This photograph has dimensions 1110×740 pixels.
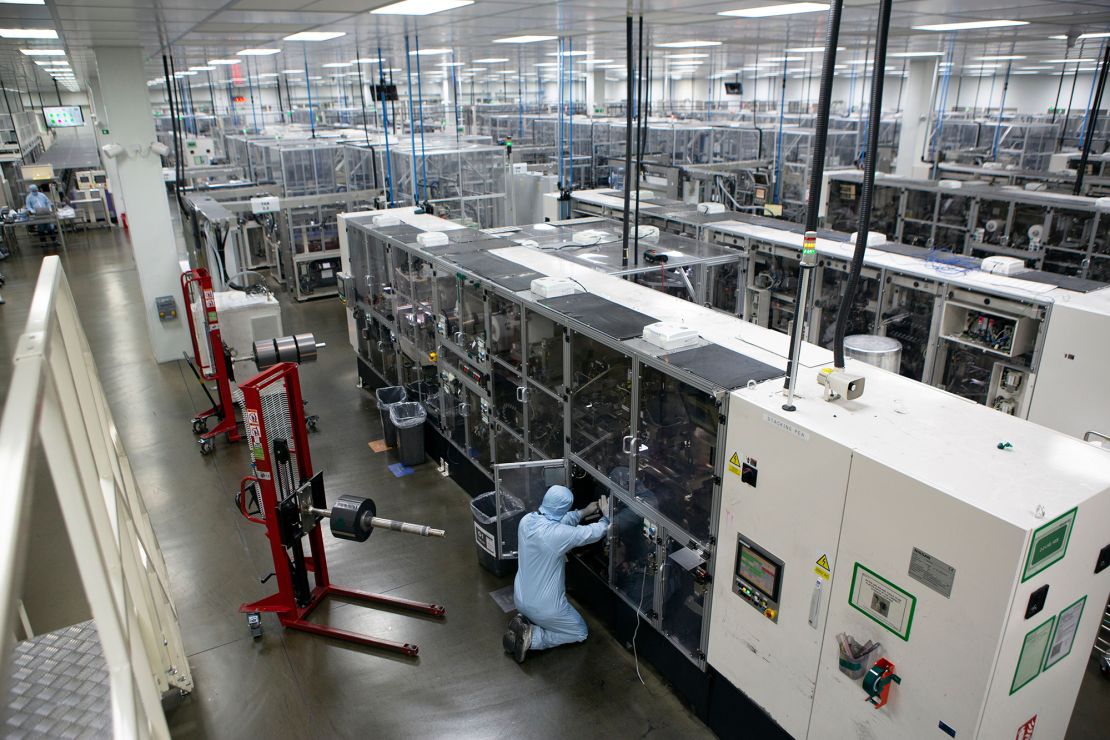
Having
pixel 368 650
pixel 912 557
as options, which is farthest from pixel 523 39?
pixel 912 557

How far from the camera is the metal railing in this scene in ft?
2.89

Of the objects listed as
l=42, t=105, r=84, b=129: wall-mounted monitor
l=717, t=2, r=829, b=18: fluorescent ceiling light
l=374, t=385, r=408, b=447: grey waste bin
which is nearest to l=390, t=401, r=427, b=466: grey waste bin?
l=374, t=385, r=408, b=447: grey waste bin

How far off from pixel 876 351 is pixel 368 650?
13.1 feet

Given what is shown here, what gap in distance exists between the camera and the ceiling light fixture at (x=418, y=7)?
17.7ft

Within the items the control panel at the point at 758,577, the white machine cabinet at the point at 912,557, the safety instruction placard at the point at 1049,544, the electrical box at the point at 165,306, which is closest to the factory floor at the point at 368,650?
the control panel at the point at 758,577

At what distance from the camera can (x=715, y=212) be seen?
28.6 ft

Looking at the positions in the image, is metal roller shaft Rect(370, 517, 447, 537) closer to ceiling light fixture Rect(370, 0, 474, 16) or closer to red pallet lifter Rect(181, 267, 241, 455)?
red pallet lifter Rect(181, 267, 241, 455)

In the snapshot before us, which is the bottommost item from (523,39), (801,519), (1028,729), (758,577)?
(1028,729)

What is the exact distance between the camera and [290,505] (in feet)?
15.4

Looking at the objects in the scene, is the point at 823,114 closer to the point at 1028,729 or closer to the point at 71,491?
the point at 1028,729

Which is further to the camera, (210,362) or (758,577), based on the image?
(210,362)

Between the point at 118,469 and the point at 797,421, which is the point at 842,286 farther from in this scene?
the point at 118,469

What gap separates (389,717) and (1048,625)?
343 centimetres

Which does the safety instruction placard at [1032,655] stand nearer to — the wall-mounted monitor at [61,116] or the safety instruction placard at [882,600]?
the safety instruction placard at [882,600]
